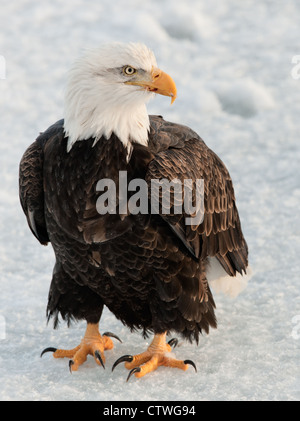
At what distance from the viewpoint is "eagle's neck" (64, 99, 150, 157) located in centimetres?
457

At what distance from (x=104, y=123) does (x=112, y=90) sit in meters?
0.21

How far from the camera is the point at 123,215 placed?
4535 mm

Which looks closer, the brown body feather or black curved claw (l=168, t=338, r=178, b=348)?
the brown body feather

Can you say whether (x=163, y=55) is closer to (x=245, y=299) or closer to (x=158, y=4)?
(x=158, y=4)

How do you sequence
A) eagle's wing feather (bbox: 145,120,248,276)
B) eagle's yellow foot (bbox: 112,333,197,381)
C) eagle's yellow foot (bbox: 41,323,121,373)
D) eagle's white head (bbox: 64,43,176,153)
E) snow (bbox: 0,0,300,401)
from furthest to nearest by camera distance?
eagle's yellow foot (bbox: 41,323,121,373)
eagle's yellow foot (bbox: 112,333,197,381)
snow (bbox: 0,0,300,401)
eagle's wing feather (bbox: 145,120,248,276)
eagle's white head (bbox: 64,43,176,153)

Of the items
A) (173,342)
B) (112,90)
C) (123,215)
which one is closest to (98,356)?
(173,342)

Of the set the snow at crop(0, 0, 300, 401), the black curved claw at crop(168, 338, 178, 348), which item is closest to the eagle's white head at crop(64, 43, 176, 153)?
the snow at crop(0, 0, 300, 401)

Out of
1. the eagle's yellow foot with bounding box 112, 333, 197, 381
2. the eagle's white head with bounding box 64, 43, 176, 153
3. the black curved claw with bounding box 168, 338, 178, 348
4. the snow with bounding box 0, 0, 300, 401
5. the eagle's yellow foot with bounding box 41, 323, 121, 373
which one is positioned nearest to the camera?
the eagle's white head with bounding box 64, 43, 176, 153

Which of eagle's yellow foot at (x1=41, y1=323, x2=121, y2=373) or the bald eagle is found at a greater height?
the bald eagle

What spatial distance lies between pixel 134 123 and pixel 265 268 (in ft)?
7.24

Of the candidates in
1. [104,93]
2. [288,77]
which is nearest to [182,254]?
[104,93]

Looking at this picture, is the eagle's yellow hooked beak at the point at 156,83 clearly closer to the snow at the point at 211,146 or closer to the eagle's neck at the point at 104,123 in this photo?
the eagle's neck at the point at 104,123

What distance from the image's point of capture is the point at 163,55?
922 centimetres

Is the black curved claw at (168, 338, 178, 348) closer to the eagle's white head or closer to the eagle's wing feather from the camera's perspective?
the eagle's wing feather
